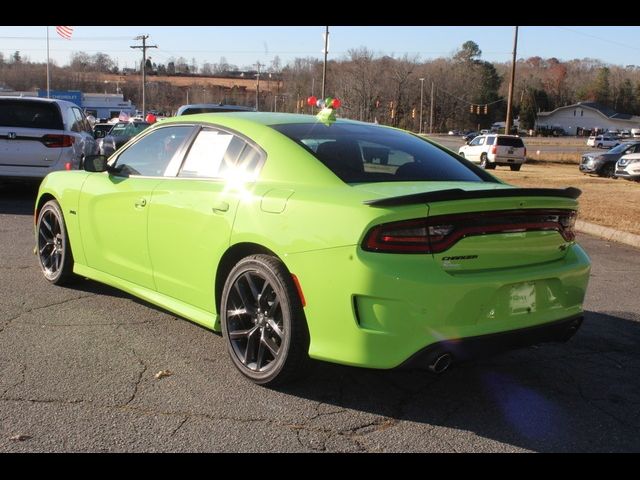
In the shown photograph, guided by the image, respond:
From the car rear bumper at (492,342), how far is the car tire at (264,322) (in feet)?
2.11

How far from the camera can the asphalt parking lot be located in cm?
317

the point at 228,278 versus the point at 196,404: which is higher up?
the point at 228,278

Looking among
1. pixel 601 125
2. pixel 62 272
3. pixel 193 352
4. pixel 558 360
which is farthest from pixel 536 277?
pixel 601 125

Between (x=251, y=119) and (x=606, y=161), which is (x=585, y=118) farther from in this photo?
(x=251, y=119)

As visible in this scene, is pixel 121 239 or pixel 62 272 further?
pixel 62 272

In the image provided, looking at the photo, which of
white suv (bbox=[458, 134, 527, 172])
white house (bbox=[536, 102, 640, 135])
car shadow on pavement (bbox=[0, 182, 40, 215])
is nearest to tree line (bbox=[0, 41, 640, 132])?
white house (bbox=[536, 102, 640, 135])

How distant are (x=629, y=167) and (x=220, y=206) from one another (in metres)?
22.1

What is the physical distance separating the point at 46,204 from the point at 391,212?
394 centimetres

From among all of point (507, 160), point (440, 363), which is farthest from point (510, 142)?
point (440, 363)

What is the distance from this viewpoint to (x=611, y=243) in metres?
9.77

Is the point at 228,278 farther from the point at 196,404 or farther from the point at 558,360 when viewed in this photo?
the point at 558,360

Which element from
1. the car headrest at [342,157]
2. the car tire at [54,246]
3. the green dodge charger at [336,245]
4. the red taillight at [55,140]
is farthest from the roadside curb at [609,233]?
the red taillight at [55,140]

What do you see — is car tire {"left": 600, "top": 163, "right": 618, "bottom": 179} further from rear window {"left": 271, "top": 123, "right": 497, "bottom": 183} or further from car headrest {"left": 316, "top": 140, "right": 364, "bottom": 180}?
A: car headrest {"left": 316, "top": 140, "right": 364, "bottom": 180}
